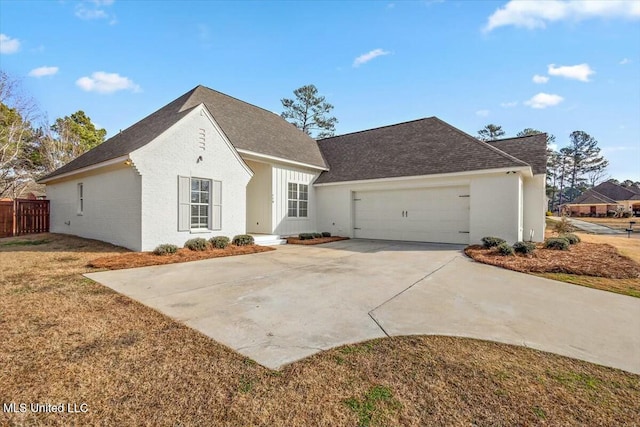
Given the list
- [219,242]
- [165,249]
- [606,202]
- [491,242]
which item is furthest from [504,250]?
[606,202]

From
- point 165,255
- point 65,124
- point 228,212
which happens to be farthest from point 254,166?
point 65,124

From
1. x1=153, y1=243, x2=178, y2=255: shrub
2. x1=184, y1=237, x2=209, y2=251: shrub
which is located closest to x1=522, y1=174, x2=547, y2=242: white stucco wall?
x1=184, y1=237, x2=209, y2=251: shrub

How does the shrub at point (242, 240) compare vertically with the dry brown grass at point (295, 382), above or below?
above

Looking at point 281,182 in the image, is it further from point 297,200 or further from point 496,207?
point 496,207

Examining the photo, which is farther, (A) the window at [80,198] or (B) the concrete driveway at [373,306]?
(A) the window at [80,198]

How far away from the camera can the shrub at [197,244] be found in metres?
9.36

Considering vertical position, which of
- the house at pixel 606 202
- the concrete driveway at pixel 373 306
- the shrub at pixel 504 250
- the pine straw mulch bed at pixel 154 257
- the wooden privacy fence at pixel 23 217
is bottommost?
the concrete driveway at pixel 373 306

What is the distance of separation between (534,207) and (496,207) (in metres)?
3.53

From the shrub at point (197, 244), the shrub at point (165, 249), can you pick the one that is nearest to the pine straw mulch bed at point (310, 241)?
the shrub at point (197, 244)

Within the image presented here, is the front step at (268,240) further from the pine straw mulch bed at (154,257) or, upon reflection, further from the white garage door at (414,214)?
the white garage door at (414,214)

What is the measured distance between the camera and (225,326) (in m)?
3.64

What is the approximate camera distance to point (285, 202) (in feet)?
45.4

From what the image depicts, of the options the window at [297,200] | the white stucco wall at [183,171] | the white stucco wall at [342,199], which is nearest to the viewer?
the white stucco wall at [183,171]

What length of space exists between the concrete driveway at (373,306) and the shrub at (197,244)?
198cm
